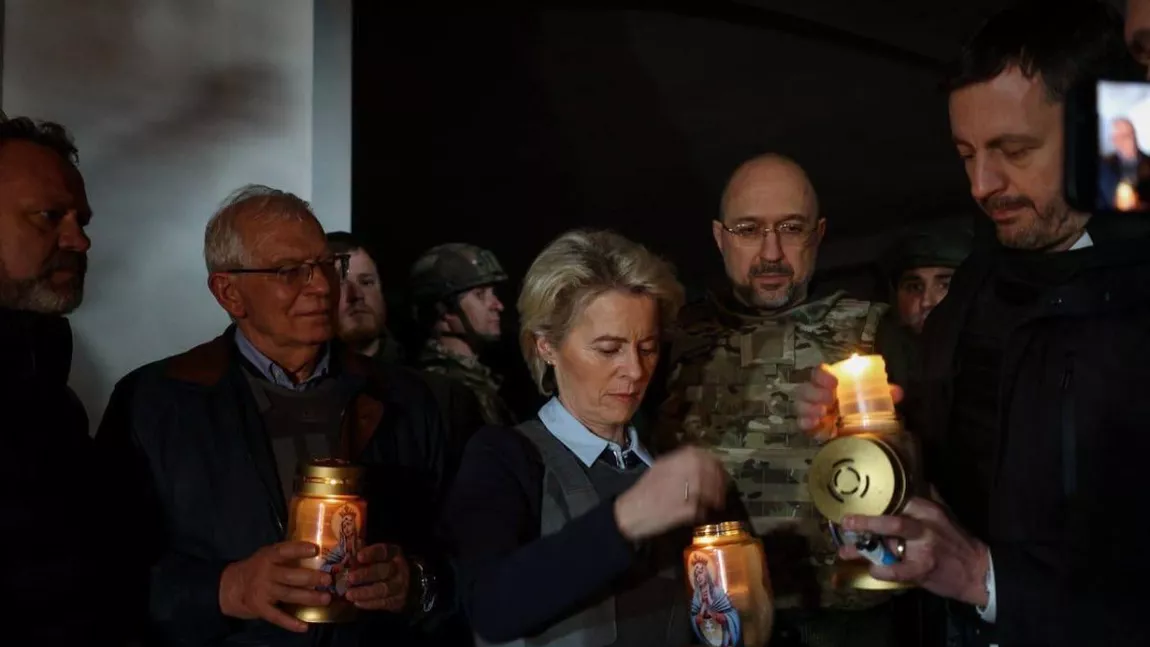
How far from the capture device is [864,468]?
135 cm

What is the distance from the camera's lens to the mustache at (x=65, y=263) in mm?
1965

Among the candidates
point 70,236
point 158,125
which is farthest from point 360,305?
point 70,236

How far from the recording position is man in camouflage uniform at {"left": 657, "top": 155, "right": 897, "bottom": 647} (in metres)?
2.24

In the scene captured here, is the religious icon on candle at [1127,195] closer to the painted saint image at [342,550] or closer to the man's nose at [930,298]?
the painted saint image at [342,550]

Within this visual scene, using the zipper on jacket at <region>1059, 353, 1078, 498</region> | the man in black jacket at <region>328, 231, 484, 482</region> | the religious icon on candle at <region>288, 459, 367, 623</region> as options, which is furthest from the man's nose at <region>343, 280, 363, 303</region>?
the zipper on jacket at <region>1059, 353, 1078, 498</region>

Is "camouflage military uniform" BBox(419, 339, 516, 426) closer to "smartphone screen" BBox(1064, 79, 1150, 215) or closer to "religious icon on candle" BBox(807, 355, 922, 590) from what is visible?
"religious icon on candle" BBox(807, 355, 922, 590)

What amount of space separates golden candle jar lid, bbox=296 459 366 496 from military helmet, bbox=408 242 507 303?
204 cm

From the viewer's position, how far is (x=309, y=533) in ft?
5.12

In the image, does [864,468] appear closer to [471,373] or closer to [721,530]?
[721,530]

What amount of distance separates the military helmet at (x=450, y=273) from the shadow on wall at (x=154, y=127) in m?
0.69

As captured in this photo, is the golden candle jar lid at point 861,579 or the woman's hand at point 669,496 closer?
the golden candle jar lid at point 861,579

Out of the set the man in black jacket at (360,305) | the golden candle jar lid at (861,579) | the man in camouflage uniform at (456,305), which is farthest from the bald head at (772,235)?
the man in camouflage uniform at (456,305)

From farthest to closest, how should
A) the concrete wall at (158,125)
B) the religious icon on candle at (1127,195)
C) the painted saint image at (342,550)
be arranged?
the concrete wall at (158,125), the painted saint image at (342,550), the religious icon on candle at (1127,195)

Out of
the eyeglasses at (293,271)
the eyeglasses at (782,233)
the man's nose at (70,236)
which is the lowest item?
the eyeglasses at (293,271)
